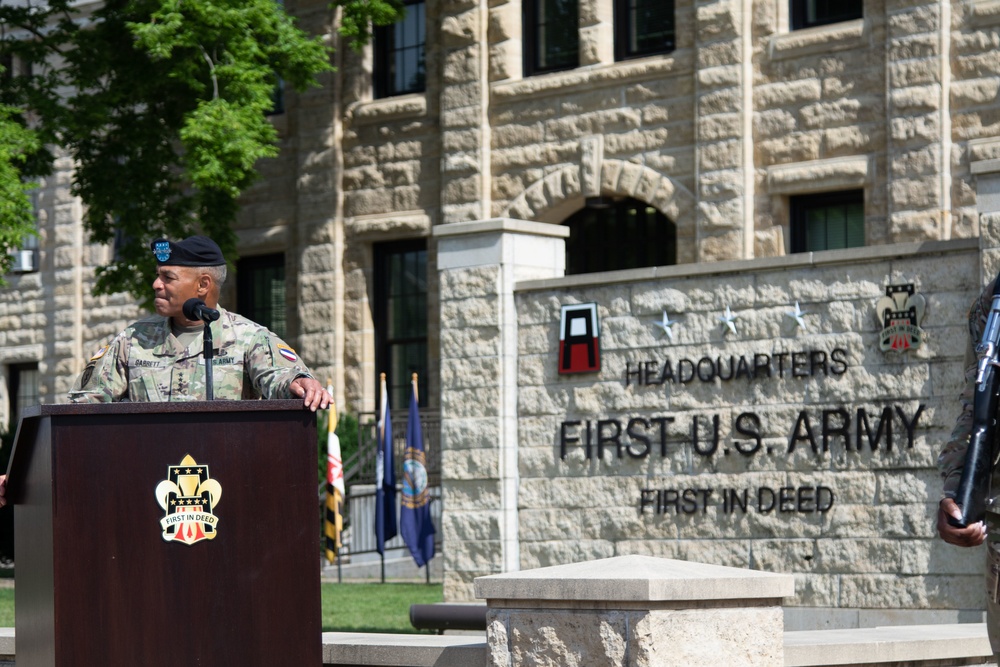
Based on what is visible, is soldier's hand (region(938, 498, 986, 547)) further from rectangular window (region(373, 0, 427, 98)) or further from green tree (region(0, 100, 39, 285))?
rectangular window (region(373, 0, 427, 98))

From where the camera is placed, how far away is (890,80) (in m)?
17.7

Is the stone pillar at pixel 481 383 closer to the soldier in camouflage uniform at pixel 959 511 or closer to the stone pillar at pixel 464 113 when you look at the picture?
the stone pillar at pixel 464 113

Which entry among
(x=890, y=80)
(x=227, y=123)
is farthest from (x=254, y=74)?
(x=890, y=80)

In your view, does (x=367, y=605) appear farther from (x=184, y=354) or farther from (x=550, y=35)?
(x=550, y=35)

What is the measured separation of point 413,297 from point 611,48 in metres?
4.68

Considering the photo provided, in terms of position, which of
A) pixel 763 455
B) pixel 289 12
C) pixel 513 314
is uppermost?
pixel 289 12

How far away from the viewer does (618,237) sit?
822 inches

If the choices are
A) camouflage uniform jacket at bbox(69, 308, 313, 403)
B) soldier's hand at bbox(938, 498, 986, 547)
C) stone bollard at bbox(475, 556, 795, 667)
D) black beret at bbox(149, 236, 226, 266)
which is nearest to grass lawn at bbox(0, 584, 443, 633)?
stone bollard at bbox(475, 556, 795, 667)

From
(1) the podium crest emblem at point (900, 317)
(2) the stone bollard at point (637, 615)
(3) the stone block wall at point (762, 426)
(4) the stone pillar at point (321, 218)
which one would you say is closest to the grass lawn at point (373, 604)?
(3) the stone block wall at point (762, 426)

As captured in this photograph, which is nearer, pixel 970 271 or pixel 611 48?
pixel 970 271

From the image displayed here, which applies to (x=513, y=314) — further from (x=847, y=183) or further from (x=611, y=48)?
(x=611, y=48)

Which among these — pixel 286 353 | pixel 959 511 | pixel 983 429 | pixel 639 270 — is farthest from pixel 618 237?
pixel 959 511

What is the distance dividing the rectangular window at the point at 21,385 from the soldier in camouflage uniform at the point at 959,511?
82.2 feet

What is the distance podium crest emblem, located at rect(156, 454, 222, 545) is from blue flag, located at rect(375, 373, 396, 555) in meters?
12.5
